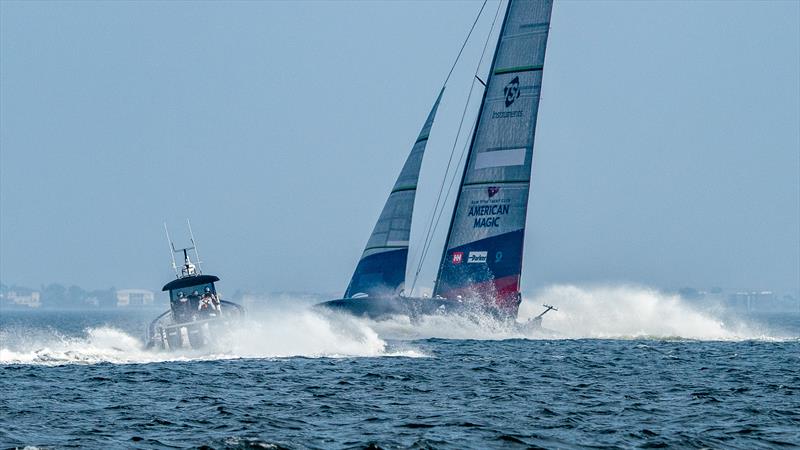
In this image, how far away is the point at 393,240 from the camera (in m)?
62.8


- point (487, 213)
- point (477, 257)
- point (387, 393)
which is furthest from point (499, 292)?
point (387, 393)

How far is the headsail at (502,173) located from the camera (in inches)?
2427

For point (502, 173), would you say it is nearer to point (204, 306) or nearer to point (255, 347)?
point (255, 347)

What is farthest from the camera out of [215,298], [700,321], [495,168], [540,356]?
[700,321]

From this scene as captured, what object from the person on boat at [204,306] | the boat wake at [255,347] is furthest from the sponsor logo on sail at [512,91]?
the person on boat at [204,306]

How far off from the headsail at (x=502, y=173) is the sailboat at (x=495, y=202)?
0.05 metres

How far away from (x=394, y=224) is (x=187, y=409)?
34.5m

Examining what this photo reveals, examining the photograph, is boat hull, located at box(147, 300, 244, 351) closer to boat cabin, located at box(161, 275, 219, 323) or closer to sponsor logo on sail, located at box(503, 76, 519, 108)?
boat cabin, located at box(161, 275, 219, 323)

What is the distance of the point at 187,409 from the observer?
29.3 metres

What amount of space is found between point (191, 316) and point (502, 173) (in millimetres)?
23496

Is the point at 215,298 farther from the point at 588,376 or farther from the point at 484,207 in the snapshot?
the point at 484,207

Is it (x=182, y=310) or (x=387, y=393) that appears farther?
(x=182, y=310)

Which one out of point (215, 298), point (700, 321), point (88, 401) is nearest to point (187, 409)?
point (88, 401)

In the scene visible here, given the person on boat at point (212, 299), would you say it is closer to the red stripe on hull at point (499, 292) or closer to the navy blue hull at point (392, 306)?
the navy blue hull at point (392, 306)
